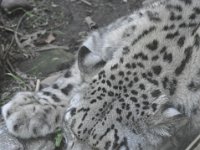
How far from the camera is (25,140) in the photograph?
4.59 m

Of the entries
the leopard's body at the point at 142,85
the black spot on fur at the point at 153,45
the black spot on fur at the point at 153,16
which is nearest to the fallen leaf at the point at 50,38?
the leopard's body at the point at 142,85

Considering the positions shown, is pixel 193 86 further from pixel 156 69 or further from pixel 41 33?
pixel 41 33

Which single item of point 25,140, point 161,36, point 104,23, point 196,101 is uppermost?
point 161,36

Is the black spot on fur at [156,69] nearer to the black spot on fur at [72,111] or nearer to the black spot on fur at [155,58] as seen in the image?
the black spot on fur at [155,58]

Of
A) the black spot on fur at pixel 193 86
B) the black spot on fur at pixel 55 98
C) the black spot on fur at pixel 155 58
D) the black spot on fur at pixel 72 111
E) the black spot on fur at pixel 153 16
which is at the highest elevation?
the black spot on fur at pixel 153 16

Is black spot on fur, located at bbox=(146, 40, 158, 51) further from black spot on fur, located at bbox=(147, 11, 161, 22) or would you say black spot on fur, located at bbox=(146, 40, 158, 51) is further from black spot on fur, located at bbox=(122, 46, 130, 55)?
black spot on fur, located at bbox=(147, 11, 161, 22)

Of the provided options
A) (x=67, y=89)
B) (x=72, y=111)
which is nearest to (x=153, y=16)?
(x=72, y=111)

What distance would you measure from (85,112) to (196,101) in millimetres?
767

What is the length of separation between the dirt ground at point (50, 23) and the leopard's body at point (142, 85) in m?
1.87

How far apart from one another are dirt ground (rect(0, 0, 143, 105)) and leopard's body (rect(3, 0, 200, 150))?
6.12 ft

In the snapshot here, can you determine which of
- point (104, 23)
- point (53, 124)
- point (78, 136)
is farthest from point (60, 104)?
point (104, 23)

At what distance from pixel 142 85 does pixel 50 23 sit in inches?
111

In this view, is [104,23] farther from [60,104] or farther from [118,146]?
[118,146]

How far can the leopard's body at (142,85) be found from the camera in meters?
3.74
